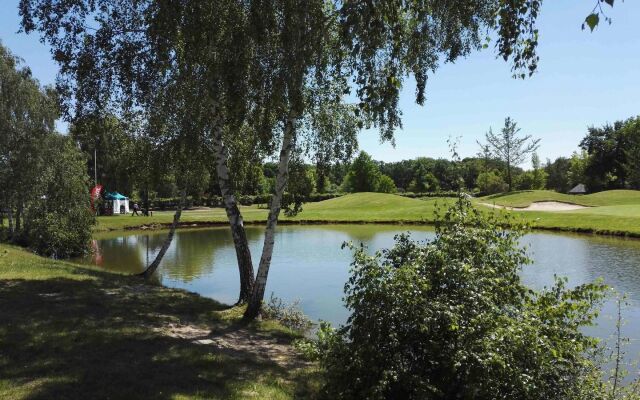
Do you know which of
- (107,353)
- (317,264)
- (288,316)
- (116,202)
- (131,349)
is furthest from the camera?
(116,202)

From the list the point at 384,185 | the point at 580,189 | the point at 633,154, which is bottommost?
the point at 580,189

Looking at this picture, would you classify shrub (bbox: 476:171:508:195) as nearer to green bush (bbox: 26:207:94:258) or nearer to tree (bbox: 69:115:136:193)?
green bush (bbox: 26:207:94:258)

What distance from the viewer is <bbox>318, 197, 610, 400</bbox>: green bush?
5168 mm

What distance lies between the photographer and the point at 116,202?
62.1m

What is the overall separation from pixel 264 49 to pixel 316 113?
2711 millimetres

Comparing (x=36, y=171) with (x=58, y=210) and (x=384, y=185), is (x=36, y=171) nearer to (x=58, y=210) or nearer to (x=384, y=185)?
(x=58, y=210)

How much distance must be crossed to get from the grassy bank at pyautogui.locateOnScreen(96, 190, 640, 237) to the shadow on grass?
26.8 meters

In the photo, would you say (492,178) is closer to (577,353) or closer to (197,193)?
(197,193)

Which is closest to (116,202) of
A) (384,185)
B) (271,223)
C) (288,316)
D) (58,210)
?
(58,210)

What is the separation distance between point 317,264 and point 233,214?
11.1m

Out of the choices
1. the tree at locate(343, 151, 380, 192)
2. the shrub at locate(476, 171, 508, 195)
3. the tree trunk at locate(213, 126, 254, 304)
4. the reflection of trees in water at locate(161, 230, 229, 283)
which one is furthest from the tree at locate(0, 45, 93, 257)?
the shrub at locate(476, 171, 508, 195)

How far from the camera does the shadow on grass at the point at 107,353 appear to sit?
6289mm

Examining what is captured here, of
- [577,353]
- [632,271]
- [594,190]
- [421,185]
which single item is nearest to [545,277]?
[632,271]

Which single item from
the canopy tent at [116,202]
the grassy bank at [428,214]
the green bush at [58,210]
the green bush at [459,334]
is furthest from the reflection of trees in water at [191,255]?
the canopy tent at [116,202]
